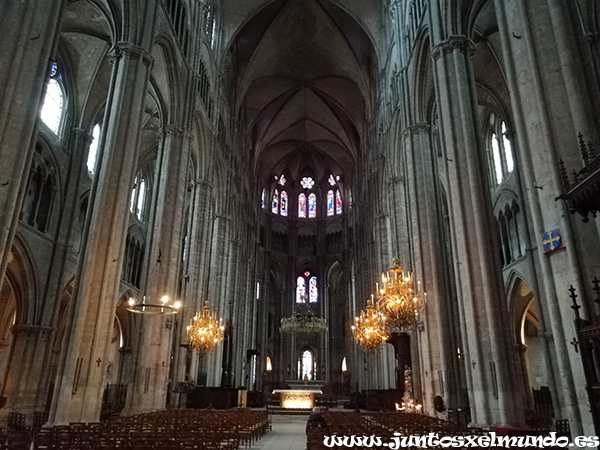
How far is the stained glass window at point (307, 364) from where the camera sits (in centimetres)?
4666

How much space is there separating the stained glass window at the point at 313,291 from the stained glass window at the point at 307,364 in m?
5.49

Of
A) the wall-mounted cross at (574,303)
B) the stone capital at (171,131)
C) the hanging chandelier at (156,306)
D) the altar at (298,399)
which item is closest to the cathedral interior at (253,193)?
the wall-mounted cross at (574,303)

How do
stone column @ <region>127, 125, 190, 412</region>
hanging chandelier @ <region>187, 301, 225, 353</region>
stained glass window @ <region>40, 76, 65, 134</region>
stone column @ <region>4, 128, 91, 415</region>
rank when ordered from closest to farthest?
stone column @ <region>127, 125, 190, 412</region> < stone column @ <region>4, 128, 91, 415</region> < hanging chandelier @ <region>187, 301, 225, 353</region> < stained glass window @ <region>40, 76, 65, 134</region>

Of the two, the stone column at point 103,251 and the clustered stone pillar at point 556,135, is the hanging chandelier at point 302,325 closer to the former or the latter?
the stone column at point 103,251

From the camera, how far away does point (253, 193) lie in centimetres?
4388

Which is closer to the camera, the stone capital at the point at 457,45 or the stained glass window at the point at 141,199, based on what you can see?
the stone capital at the point at 457,45

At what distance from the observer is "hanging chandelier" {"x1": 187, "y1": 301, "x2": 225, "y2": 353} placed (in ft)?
68.1

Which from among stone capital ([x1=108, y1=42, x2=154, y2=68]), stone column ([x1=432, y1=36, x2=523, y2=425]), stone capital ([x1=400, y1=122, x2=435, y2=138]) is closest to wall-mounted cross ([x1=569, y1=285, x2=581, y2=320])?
stone column ([x1=432, y1=36, x2=523, y2=425])

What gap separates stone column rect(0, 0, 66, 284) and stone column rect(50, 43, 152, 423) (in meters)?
3.90

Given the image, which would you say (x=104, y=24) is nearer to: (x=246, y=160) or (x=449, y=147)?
(x=449, y=147)

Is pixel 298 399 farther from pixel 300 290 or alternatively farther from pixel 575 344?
pixel 575 344

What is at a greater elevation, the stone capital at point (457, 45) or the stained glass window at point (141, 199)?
the stained glass window at point (141, 199)

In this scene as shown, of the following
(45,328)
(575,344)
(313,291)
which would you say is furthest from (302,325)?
(575,344)

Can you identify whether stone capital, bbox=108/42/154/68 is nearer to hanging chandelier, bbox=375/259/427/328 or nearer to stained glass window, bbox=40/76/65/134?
stained glass window, bbox=40/76/65/134
